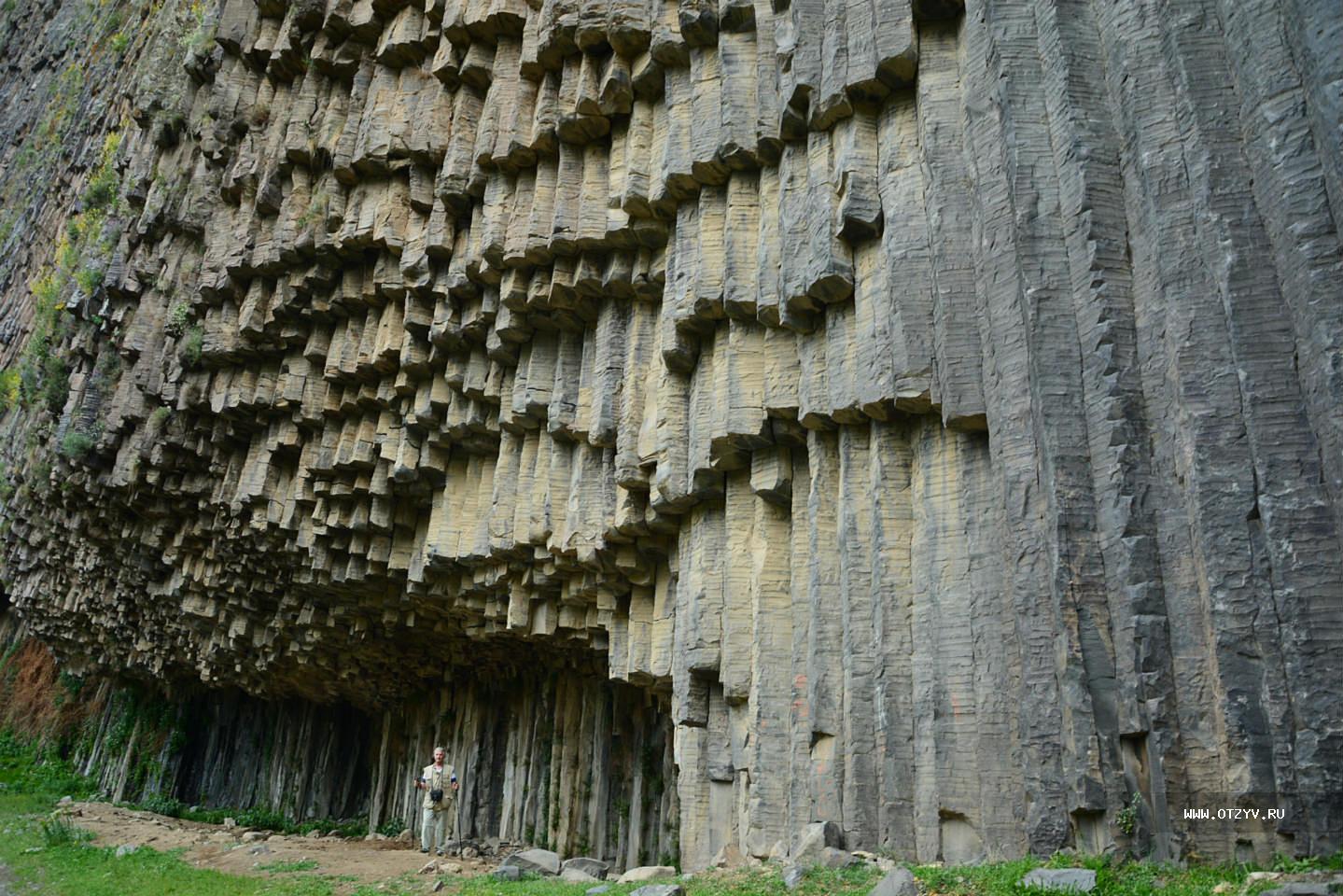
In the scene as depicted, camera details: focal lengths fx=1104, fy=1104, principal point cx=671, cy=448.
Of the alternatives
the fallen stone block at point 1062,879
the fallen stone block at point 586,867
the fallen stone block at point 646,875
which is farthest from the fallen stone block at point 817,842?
the fallen stone block at point 586,867

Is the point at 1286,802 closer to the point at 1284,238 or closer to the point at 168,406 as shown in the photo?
the point at 1284,238

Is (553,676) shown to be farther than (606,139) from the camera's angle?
Yes

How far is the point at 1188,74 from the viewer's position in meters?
4.84

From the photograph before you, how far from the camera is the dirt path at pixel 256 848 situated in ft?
36.1

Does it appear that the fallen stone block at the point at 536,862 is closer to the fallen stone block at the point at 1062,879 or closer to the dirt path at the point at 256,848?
the dirt path at the point at 256,848

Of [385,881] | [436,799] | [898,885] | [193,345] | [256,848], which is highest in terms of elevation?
[193,345]

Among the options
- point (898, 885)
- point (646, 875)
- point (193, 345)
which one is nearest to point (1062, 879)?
point (898, 885)

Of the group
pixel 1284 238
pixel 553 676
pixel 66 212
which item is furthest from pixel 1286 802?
pixel 66 212

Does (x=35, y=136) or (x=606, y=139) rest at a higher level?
(x=35, y=136)

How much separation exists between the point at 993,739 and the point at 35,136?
3242 centimetres

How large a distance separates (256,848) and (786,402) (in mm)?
9306

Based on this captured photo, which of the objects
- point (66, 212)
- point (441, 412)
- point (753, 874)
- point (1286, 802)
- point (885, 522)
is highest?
point (66, 212)

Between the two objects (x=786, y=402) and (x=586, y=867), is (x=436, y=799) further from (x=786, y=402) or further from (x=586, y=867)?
(x=786, y=402)

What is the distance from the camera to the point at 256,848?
41.9ft
